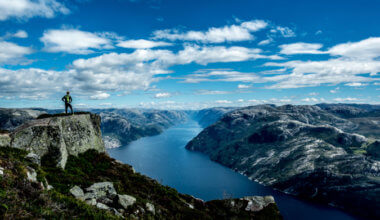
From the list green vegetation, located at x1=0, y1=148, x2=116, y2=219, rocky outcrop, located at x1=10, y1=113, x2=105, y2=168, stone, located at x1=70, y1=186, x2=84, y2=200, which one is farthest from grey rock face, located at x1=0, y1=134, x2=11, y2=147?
stone, located at x1=70, y1=186, x2=84, y2=200

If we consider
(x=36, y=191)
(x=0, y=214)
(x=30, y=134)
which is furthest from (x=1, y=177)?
(x=30, y=134)

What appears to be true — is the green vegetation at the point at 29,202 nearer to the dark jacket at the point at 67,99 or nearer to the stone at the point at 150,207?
the stone at the point at 150,207

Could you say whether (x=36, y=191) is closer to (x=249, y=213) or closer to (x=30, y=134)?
(x=30, y=134)

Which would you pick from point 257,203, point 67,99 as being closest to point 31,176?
point 67,99

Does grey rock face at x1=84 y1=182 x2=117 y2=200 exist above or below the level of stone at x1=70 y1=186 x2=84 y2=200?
below

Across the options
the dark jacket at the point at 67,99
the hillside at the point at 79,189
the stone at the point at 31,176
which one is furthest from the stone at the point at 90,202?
the dark jacket at the point at 67,99

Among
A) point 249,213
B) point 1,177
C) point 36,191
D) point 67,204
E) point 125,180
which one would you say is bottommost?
point 249,213

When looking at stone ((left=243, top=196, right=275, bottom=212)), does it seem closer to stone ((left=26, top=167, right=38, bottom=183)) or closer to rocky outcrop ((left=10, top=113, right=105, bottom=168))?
stone ((left=26, top=167, right=38, bottom=183))

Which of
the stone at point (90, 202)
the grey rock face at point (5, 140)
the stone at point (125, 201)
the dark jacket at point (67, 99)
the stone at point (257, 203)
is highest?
the dark jacket at point (67, 99)
